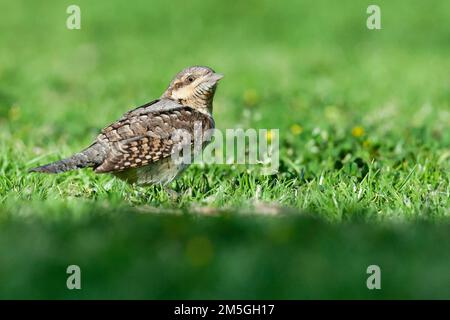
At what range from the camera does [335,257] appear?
4445mm

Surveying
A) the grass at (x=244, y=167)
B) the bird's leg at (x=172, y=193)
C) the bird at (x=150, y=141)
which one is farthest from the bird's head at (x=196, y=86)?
the bird's leg at (x=172, y=193)

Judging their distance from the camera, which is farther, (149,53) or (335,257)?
(149,53)

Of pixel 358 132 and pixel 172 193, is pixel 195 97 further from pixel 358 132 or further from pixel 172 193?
pixel 358 132

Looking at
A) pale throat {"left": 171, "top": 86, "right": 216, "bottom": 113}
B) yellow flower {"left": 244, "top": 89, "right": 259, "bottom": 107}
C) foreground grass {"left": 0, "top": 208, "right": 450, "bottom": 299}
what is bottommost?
foreground grass {"left": 0, "top": 208, "right": 450, "bottom": 299}

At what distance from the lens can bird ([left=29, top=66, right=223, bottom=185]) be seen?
6359 mm

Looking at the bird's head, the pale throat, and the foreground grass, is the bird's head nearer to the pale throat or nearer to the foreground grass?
the pale throat

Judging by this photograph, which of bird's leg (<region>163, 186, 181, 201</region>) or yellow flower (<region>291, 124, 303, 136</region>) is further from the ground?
yellow flower (<region>291, 124, 303, 136</region>)

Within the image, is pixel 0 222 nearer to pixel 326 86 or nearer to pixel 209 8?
pixel 326 86

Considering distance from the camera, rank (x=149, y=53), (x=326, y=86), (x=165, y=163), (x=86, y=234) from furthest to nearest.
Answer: (x=149, y=53), (x=326, y=86), (x=165, y=163), (x=86, y=234)

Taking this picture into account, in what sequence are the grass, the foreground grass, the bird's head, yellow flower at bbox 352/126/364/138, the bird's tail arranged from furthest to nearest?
yellow flower at bbox 352/126/364/138 < the bird's head < the bird's tail < the grass < the foreground grass

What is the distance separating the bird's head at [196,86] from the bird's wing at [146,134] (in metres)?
0.12

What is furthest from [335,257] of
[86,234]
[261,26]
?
[261,26]

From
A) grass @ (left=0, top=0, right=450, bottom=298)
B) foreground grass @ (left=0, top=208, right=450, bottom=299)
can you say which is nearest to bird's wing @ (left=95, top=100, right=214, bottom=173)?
grass @ (left=0, top=0, right=450, bottom=298)

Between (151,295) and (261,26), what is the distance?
13.4m
